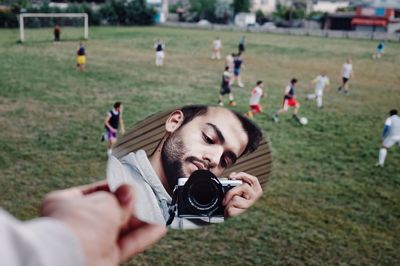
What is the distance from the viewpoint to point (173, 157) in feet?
4.76

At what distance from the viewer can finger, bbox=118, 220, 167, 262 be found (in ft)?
3.24

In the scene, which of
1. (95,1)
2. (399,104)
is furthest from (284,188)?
(95,1)

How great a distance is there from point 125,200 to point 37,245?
0.27 meters

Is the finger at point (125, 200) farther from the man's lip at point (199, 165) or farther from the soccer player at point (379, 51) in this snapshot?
the soccer player at point (379, 51)

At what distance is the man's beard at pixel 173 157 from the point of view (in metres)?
1.43

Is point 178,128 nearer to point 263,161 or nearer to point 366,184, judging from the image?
point 263,161

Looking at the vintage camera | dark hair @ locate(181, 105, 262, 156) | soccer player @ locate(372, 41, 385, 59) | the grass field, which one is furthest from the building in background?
the vintage camera

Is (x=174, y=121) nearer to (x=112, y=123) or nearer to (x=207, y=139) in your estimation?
(x=207, y=139)

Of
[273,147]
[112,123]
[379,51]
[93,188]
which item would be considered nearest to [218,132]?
[93,188]

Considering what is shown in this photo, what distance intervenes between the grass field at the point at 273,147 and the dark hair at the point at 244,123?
392 centimetres

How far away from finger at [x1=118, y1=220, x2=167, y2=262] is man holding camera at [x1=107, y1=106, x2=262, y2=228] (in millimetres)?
244

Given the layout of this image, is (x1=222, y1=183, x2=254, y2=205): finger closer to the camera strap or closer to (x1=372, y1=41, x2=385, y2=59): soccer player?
the camera strap

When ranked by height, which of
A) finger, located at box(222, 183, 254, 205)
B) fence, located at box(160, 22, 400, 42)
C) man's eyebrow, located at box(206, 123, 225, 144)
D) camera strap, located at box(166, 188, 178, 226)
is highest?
fence, located at box(160, 22, 400, 42)

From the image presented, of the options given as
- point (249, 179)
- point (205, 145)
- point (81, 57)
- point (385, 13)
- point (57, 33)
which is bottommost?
point (81, 57)
